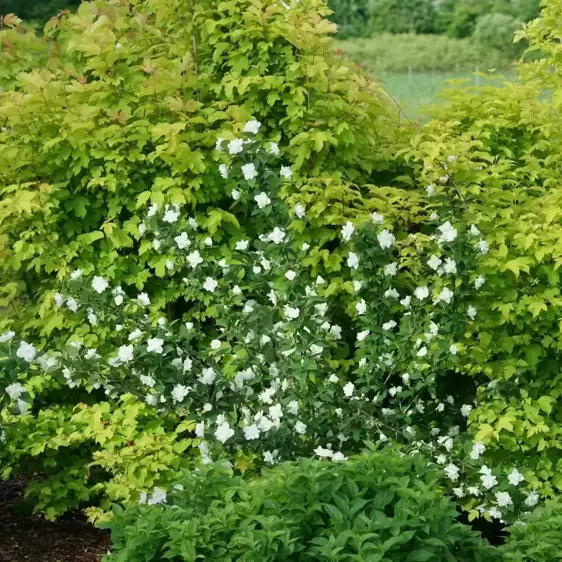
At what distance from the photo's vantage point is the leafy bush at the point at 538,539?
3344 millimetres

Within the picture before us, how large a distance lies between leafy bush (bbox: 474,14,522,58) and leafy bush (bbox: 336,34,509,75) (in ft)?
0.71

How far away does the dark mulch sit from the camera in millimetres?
4719

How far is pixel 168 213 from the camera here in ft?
15.7

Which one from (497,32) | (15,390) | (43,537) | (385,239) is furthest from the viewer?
(497,32)

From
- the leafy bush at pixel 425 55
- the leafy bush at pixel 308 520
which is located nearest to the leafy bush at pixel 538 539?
the leafy bush at pixel 308 520

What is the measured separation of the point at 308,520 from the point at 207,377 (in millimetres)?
1298

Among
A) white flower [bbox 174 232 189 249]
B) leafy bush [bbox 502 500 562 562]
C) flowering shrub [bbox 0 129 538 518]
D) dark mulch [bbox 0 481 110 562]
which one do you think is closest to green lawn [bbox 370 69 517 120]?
flowering shrub [bbox 0 129 538 518]

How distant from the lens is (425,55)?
85.1ft

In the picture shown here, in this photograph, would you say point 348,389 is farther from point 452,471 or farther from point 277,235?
point 277,235

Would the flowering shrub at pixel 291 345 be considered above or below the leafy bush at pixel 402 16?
above

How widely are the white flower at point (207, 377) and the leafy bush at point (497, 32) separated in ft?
72.8

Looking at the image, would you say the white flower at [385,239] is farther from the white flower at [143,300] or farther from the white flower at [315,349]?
the white flower at [143,300]

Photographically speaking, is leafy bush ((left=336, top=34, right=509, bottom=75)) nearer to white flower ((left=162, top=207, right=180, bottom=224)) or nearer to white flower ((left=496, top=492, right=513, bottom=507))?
white flower ((left=162, top=207, right=180, bottom=224))

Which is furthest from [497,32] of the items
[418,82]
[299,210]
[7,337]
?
[7,337]
